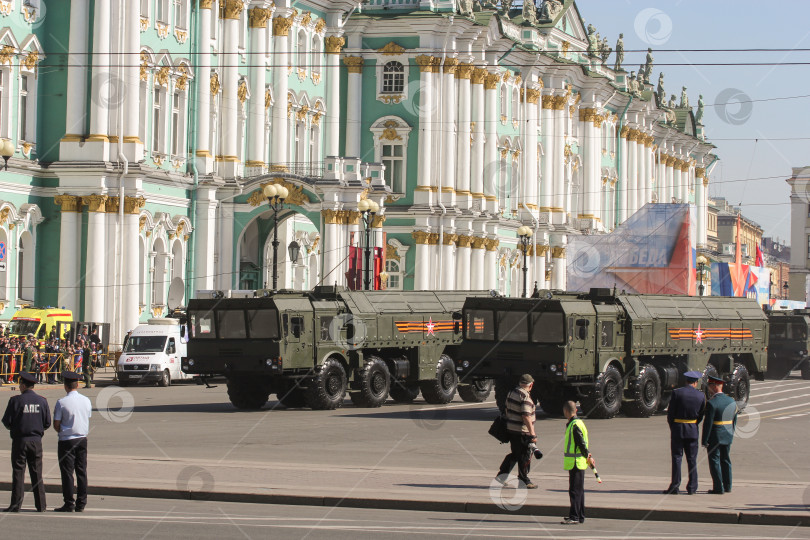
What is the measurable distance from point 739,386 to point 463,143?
37.8m

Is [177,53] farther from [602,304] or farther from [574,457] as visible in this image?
[574,457]

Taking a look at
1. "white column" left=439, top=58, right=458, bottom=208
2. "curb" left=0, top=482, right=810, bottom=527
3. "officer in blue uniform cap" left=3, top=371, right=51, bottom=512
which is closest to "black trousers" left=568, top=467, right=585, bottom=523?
"curb" left=0, top=482, right=810, bottom=527

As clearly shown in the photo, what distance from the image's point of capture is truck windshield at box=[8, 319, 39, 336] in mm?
44531

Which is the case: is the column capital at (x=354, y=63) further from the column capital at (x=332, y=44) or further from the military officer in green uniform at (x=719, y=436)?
the military officer in green uniform at (x=719, y=436)

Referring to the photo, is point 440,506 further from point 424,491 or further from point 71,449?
point 71,449

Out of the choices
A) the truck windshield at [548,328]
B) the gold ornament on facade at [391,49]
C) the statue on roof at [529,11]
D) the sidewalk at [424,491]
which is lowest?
the sidewalk at [424,491]

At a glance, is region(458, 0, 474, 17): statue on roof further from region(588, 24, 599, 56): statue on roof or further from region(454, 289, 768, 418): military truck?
region(454, 289, 768, 418): military truck

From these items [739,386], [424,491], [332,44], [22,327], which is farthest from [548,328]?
[332,44]

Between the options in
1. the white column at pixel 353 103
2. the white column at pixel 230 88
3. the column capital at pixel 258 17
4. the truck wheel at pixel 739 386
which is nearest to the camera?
the truck wheel at pixel 739 386

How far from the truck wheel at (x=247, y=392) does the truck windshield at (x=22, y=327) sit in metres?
12.8

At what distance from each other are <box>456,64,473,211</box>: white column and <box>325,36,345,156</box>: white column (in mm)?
8115

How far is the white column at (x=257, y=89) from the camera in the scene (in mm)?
58156

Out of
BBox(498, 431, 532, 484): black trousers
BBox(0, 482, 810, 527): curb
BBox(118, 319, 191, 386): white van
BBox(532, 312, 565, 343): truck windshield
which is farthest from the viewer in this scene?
BBox(118, 319, 191, 386): white van

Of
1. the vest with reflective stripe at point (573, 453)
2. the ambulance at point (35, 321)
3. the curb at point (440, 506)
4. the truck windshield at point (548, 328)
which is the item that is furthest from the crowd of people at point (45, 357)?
the vest with reflective stripe at point (573, 453)
